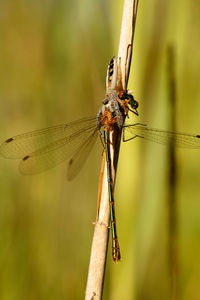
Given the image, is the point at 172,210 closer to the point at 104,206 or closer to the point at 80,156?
the point at 104,206

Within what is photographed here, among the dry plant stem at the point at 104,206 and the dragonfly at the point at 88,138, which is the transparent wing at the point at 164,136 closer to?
the dragonfly at the point at 88,138

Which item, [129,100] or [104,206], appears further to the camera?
[129,100]

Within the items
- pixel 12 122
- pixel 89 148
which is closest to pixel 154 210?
pixel 89 148

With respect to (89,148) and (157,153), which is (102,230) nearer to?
(157,153)

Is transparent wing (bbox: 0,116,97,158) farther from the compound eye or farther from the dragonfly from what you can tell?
the compound eye

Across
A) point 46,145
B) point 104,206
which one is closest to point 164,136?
point 104,206

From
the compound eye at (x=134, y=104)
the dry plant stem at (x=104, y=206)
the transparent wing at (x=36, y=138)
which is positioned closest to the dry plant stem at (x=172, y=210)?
the compound eye at (x=134, y=104)

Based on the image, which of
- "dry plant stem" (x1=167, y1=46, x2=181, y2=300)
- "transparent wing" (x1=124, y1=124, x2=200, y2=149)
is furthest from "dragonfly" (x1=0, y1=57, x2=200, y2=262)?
"dry plant stem" (x1=167, y1=46, x2=181, y2=300)
